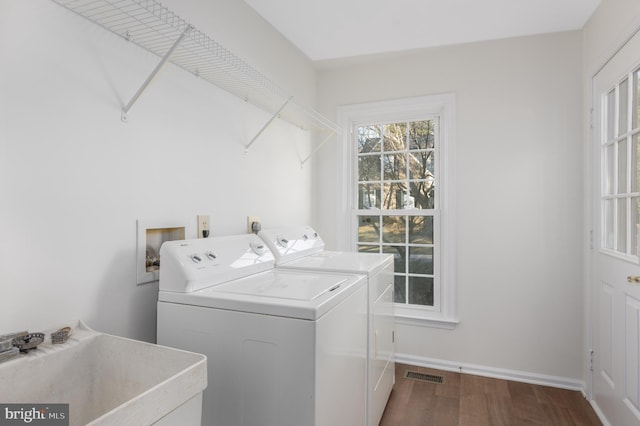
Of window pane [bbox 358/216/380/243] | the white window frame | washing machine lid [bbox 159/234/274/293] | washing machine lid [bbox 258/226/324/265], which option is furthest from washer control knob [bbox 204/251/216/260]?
window pane [bbox 358/216/380/243]

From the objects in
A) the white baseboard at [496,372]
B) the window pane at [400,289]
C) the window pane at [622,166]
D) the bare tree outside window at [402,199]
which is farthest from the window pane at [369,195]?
the window pane at [622,166]

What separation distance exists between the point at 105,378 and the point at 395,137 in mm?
2655

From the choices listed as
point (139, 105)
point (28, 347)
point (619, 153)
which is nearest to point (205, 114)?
point (139, 105)

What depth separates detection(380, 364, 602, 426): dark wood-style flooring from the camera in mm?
2111

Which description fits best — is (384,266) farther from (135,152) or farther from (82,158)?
(82,158)

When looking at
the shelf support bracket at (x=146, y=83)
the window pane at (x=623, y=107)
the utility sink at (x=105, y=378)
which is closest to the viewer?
A: the utility sink at (x=105, y=378)

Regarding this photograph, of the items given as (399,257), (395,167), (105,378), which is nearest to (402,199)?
(395,167)

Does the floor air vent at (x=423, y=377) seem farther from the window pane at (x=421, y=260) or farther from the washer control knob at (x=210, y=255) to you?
the washer control knob at (x=210, y=255)

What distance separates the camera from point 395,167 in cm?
308

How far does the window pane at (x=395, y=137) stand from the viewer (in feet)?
10.0

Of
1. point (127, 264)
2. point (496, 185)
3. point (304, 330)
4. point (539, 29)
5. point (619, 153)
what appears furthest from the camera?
point (496, 185)

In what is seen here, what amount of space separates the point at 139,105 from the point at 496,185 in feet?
7.88

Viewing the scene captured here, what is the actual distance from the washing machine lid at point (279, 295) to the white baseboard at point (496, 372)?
1.59 metres

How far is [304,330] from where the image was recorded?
114cm
